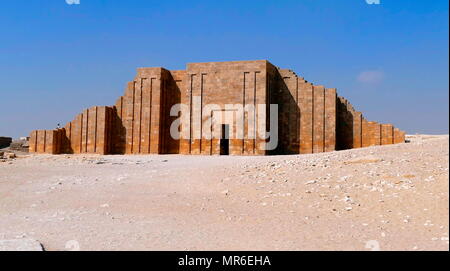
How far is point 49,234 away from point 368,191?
19.6 ft

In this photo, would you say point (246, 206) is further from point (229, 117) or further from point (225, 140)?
point (225, 140)

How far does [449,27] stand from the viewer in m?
3.53

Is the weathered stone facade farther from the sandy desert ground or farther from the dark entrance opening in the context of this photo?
the sandy desert ground

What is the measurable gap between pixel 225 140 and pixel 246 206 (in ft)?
57.4

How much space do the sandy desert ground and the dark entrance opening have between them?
12390 millimetres

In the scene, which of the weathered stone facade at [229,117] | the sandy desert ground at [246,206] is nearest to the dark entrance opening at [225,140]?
the weathered stone facade at [229,117]

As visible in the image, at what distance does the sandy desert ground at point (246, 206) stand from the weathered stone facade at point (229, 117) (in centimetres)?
1198

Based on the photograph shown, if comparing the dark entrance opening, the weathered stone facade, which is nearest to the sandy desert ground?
the weathered stone facade

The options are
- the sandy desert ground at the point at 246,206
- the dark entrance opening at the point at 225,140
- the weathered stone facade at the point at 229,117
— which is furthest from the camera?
the dark entrance opening at the point at 225,140

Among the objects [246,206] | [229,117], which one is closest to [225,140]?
[229,117]

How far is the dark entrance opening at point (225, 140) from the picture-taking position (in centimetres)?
2494

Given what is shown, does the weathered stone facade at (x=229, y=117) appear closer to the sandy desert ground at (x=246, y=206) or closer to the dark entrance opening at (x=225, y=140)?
the dark entrance opening at (x=225, y=140)

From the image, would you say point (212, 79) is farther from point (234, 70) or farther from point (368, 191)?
point (368, 191)
